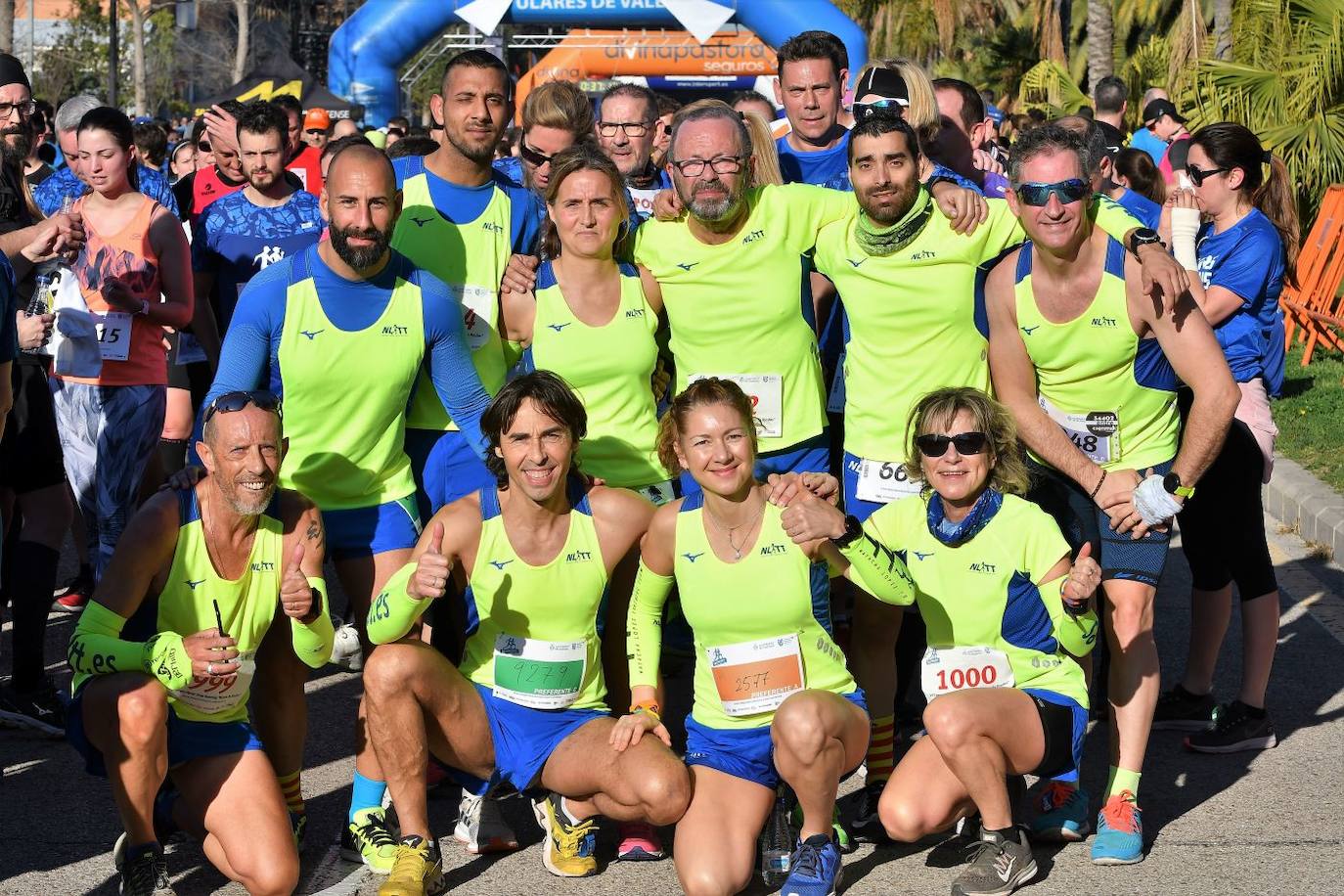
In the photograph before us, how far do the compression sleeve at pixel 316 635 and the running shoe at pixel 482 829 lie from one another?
2.06ft

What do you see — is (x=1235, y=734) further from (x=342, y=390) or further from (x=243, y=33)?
(x=243, y=33)

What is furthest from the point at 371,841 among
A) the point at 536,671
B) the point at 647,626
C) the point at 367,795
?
the point at 647,626

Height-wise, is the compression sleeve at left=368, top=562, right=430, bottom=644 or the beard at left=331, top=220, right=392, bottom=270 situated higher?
the beard at left=331, top=220, right=392, bottom=270

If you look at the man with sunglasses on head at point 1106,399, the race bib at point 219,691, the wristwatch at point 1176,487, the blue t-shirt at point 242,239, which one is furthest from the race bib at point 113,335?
the wristwatch at point 1176,487

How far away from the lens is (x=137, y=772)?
4.12 m

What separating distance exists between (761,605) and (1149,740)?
1827mm

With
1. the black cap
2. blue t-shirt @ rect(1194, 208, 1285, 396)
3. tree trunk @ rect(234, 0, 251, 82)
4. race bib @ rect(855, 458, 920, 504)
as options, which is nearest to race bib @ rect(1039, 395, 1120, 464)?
race bib @ rect(855, 458, 920, 504)

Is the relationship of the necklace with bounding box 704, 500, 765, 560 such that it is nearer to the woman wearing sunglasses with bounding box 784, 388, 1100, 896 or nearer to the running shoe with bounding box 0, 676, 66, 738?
the woman wearing sunglasses with bounding box 784, 388, 1100, 896

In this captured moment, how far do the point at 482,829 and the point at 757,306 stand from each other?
68.8 inches

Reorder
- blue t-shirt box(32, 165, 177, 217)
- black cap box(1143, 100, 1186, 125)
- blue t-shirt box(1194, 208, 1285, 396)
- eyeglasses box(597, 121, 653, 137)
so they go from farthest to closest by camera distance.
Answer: black cap box(1143, 100, 1186, 125) < blue t-shirt box(32, 165, 177, 217) < eyeglasses box(597, 121, 653, 137) < blue t-shirt box(1194, 208, 1285, 396)

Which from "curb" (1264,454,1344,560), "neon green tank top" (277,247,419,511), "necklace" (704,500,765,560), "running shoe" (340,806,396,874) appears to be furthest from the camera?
"curb" (1264,454,1344,560)

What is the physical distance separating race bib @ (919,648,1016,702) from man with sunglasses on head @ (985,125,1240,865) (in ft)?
1.31

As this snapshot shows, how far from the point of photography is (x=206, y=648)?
4043 millimetres

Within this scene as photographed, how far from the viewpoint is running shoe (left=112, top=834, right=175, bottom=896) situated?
4.12 metres
